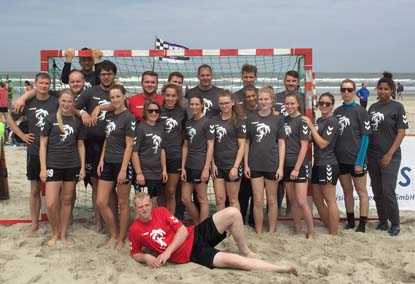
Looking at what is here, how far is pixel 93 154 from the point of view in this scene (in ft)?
17.7

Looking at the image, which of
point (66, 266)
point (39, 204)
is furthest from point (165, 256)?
point (39, 204)

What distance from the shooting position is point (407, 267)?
4.51 meters

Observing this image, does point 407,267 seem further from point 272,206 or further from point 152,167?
point 152,167

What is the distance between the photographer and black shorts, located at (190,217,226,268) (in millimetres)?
4336

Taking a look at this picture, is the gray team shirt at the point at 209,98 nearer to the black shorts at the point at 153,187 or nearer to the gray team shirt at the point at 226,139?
the gray team shirt at the point at 226,139

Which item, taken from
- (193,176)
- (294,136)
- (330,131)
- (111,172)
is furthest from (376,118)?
(111,172)

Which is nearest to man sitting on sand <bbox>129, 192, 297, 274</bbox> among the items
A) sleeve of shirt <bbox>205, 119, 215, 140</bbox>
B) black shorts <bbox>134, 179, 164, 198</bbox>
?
black shorts <bbox>134, 179, 164, 198</bbox>

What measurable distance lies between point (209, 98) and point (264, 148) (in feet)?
2.92

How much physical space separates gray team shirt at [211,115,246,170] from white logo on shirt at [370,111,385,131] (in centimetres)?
160

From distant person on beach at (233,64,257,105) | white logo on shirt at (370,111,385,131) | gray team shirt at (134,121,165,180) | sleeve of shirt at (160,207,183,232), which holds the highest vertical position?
distant person on beach at (233,64,257,105)

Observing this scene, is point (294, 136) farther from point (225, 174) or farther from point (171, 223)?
point (171, 223)

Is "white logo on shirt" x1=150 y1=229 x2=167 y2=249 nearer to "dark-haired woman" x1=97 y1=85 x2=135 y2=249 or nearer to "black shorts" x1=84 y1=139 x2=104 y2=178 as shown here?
"dark-haired woman" x1=97 y1=85 x2=135 y2=249

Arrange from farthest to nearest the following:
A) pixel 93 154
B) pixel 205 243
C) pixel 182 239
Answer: pixel 93 154, pixel 205 243, pixel 182 239

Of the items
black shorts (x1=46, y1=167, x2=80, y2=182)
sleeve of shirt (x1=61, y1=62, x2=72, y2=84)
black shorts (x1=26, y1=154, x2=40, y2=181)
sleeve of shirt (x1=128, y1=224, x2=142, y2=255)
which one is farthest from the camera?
sleeve of shirt (x1=61, y1=62, x2=72, y2=84)
